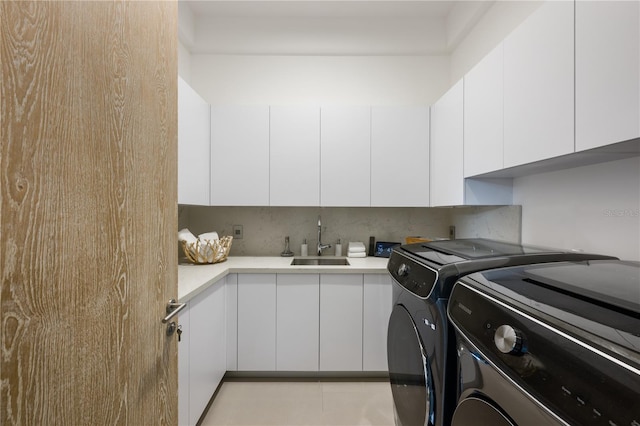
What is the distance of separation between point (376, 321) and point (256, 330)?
0.89m

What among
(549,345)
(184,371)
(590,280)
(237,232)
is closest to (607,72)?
(590,280)

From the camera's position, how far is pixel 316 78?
256 centimetres

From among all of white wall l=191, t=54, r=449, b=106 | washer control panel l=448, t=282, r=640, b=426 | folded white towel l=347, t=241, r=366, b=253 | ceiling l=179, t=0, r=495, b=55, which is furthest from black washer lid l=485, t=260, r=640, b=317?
ceiling l=179, t=0, r=495, b=55

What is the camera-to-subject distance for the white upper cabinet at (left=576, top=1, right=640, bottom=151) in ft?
2.54

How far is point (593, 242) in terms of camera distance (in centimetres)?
124

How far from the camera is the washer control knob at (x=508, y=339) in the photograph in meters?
0.54

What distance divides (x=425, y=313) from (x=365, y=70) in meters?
2.28

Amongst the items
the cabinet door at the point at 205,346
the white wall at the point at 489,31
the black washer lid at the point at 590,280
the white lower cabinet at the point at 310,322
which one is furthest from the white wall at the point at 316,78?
the black washer lid at the point at 590,280

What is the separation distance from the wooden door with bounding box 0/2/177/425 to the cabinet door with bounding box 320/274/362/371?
133 centimetres

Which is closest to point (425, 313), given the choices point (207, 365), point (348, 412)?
point (348, 412)

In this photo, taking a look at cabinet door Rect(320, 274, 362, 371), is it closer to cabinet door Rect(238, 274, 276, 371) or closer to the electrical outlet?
cabinet door Rect(238, 274, 276, 371)

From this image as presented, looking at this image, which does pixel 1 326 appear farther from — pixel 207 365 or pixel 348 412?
pixel 348 412

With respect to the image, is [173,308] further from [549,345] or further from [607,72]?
[607,72]

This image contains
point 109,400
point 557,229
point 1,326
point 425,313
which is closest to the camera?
point 1,326
